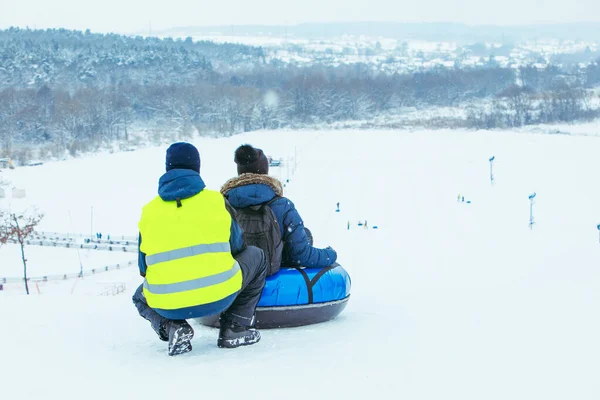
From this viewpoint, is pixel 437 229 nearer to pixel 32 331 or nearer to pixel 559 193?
pixel 559 193

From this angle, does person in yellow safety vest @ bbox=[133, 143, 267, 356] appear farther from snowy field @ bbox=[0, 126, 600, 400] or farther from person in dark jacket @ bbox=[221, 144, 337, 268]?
person in dark jacket @ bbox=[221, 144, 337, 268]

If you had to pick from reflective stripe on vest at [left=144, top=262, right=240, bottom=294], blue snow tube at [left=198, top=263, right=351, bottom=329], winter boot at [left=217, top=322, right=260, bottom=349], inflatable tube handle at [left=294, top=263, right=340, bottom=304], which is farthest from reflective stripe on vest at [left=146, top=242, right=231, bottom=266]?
inflatable tube handle at [left=294, top=263, right=340, bottom=304]

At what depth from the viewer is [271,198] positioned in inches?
176

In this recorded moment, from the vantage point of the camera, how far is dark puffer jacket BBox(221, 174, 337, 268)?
14.5ft

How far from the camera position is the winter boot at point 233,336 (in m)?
3.97

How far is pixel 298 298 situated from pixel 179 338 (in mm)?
989

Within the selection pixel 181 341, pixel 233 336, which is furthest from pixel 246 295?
pixel 181 341

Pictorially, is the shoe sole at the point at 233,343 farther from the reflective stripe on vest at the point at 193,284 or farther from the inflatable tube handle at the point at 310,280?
the inflatable tube handle at the point at 310,280

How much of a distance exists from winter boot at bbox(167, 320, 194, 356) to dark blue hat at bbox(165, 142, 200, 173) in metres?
0.83

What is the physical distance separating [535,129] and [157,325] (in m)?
56.6

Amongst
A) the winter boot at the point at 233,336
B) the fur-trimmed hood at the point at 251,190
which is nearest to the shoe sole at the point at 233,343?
the winter boot at the point at 233,336

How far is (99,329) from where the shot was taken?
4.63m

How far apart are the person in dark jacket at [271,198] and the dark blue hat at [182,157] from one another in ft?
2.17

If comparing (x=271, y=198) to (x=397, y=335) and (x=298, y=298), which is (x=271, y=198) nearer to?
(x=298, y=298)
